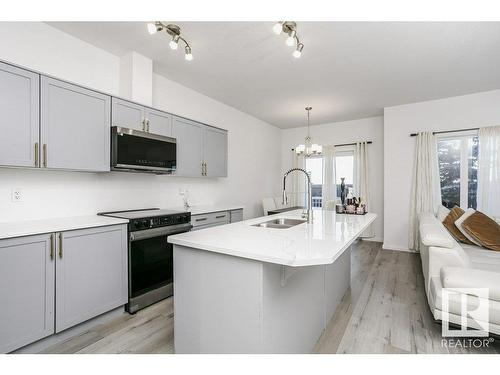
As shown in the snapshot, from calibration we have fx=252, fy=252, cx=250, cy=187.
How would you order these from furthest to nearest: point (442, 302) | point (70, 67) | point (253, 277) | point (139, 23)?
point (70, 67) → point (139, 23) → point (442, 302) → point (253, 277)

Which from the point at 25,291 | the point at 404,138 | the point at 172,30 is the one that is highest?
the point at 172,30

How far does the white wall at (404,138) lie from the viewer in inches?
166

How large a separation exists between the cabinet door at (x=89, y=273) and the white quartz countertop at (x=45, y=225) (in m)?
0.04

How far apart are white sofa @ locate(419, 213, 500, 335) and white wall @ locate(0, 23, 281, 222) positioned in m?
3.00

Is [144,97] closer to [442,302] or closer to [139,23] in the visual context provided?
[139,23]

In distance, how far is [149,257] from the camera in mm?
2537

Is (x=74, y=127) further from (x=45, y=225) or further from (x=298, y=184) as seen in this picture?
(x=298, y=184)

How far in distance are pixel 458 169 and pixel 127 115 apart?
17.1 feet

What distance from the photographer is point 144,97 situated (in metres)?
2.93

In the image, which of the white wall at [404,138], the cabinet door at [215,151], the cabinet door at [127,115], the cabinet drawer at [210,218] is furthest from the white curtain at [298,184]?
the cabinet door at [127,115]

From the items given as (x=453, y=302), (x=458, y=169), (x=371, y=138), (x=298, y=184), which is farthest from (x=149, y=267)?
(x=458, y=169)

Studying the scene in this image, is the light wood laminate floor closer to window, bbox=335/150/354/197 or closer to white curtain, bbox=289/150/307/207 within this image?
window, bbox=335/150/354/197
